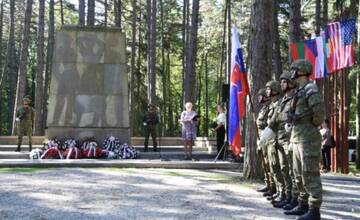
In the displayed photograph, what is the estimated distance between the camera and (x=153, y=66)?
26891mm

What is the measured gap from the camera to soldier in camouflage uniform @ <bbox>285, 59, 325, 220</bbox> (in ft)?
20.0

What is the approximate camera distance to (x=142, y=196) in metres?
8.27

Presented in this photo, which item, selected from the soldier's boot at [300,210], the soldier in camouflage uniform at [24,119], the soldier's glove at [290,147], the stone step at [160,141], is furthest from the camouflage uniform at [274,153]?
the stone step at [160,141]

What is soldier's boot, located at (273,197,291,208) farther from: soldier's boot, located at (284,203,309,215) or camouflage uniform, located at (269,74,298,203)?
soldier's boot, located at (284,203,309,215)

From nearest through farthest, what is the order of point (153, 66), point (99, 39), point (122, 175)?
1. point (122, 175)
2. point (99, 39)
3. point (153, 66)

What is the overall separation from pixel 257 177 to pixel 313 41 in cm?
555

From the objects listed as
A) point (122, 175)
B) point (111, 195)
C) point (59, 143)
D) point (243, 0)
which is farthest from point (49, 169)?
point (243, 0)

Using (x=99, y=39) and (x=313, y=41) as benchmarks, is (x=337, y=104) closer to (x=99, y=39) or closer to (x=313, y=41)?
(x=313, y=41)

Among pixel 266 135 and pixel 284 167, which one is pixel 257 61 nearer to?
pixel 266 135

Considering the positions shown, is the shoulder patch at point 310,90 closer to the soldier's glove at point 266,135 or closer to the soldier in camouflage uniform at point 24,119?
the soldier's glove at point 266,135

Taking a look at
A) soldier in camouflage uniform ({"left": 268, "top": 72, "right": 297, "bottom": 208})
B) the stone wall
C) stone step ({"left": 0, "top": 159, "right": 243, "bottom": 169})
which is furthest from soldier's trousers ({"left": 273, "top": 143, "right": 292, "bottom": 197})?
the stone wall

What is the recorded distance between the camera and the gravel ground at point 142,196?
686 centimetres

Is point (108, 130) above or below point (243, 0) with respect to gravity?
below

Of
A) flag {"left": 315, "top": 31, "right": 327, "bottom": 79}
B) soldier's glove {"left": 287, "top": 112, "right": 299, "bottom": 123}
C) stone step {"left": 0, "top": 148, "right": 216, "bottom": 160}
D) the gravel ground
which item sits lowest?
the gravel ground
